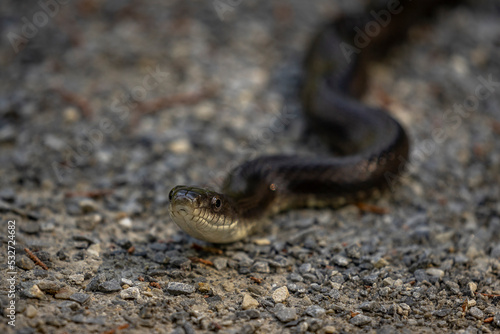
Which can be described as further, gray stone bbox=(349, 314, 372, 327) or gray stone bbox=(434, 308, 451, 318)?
gray stone bbox=(434, 308, 451, 318)

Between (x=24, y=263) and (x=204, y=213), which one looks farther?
(x=204, y=213)

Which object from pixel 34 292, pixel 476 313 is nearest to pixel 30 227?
pixel 34 292

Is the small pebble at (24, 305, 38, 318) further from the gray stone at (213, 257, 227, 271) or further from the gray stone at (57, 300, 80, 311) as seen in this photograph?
the gray stone at (213, 257, 227, 271)

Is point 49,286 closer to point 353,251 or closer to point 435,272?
point 353,251

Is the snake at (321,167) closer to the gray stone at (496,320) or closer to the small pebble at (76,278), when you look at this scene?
the small pebble at (76,278)

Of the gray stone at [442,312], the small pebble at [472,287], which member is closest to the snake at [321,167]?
the small pebble at [472,287]

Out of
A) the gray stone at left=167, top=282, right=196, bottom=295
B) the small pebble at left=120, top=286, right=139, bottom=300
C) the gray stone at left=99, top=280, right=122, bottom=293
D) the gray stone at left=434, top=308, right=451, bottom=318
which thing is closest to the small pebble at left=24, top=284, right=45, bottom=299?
the gray stone at left=99, top=280, right=122, bottom=293

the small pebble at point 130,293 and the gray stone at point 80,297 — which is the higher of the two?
the small pebble at point 130,293
